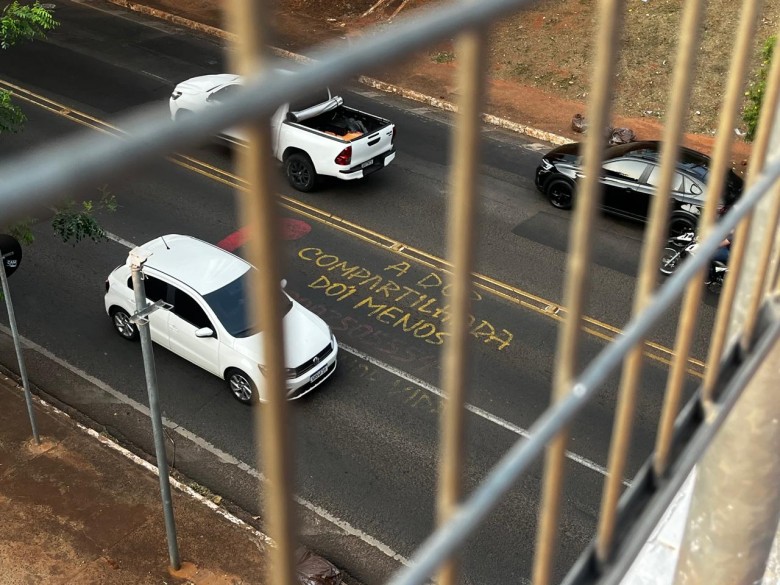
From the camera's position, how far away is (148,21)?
19.3 m

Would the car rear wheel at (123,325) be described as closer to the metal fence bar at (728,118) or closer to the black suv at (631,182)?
the black suv at (631,182)

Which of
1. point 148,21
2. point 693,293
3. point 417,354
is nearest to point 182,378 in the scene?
point 417,354

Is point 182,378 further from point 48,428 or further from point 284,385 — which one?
point 284,385

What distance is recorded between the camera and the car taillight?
12.7 m

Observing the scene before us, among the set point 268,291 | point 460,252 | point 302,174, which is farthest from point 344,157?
point 268,291

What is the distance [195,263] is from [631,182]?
4.76 m

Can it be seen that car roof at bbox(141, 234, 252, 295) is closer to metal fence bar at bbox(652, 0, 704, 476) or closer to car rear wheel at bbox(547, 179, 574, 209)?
car rear wheel at bbox(547, 179, 574, 209)

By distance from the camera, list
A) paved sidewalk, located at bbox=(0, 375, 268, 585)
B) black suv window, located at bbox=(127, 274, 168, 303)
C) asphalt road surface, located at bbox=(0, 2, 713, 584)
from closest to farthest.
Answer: paved sidewalk, located at bbox=(0, 375, 268, 585), asphalt road surface, located at bbox=(0, 2, 713, 584), black suv window, located at bbox=(127, 274, 168, 303)

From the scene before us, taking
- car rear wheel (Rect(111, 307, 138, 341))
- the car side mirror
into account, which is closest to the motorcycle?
the car side mirror

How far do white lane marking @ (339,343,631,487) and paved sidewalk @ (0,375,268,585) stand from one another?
2395 millimetres

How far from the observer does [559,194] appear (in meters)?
13.1

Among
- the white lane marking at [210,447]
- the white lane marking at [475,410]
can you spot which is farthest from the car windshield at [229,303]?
the white lane marking at [475,410]

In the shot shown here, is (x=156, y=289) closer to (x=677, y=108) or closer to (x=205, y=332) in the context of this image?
(x=205, y=332)

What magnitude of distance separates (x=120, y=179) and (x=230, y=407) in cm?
890
